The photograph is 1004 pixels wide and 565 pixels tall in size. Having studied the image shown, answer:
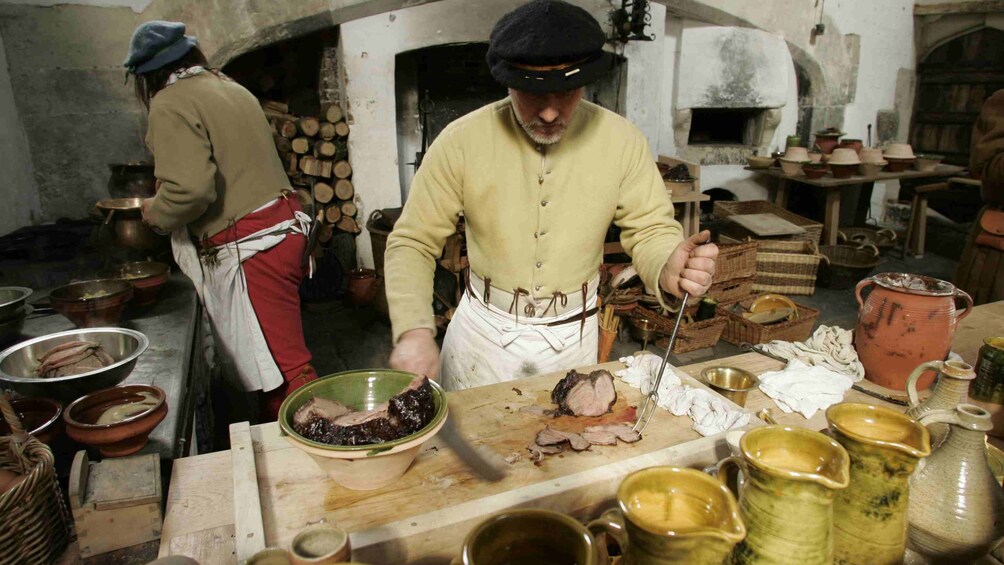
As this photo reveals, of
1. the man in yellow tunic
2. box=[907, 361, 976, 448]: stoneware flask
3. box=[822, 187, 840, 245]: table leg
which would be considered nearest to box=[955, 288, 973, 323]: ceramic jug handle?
box=[907, 361, 976, 448]: stoneware flask

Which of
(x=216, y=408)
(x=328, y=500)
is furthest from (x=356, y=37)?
(x=328, y=500)

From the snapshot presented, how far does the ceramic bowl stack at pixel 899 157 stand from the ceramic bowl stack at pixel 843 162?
0.62 metres

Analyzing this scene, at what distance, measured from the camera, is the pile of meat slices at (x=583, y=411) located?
5.16ft

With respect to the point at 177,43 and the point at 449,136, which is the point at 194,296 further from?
the point at 449,136

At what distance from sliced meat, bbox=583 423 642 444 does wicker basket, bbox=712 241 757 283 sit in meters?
4.09

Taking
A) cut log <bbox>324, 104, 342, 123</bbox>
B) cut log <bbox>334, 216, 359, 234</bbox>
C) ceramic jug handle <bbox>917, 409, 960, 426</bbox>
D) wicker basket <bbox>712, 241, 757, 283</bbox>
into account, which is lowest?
wicker basket <bbox>712, 241, 757, 283</bbox>

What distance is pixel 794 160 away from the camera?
23.2 ft

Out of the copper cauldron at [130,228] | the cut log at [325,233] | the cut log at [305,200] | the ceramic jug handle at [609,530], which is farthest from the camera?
the cut log at [325,233]

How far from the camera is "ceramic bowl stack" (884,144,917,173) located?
728cm

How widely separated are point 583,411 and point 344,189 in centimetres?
473

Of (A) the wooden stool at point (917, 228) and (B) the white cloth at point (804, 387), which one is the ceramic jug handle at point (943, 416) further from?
(A) the wooden stool at point (917, 228)

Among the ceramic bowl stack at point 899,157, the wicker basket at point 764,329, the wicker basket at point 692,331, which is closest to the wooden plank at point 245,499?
the wicker basket at point 692,331

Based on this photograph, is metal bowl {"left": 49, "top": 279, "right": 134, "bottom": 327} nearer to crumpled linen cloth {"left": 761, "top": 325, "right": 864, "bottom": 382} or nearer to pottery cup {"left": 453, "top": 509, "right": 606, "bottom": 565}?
pottery cup {"left": 453, "top": 509, "right": 606, "bottom": 565}

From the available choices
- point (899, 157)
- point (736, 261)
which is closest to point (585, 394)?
point (736, 261)
